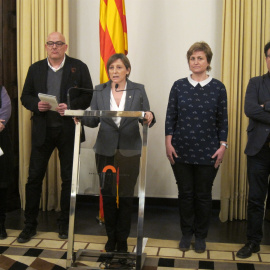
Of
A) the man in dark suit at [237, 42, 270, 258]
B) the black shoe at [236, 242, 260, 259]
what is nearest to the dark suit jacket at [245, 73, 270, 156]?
the man in dark suit at [237, 42, 270, 258]

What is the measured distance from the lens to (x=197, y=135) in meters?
2.86

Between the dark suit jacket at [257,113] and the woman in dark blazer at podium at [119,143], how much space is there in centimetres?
68

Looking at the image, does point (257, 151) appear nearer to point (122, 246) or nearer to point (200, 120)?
point (200, 120)

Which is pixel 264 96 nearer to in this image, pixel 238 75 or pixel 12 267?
pixel 238 75

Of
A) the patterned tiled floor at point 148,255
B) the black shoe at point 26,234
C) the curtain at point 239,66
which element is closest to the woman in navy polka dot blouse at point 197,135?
the patterned tiled floor at point 148,255

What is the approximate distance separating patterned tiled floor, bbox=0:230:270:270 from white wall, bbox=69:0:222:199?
3.84ft

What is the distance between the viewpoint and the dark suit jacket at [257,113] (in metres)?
2.77

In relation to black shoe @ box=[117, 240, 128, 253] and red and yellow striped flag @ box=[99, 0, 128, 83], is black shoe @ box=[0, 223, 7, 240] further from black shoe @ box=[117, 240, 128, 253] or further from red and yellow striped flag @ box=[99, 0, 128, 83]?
red and yellow striped flag @ box=[99, 0, 128, 83]

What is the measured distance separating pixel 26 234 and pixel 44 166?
1.73ft

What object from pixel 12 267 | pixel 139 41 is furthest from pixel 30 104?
pixel 139 41

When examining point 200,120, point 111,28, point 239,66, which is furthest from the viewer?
point 239,66

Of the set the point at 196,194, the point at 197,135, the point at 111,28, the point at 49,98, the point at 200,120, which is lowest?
the point at 196,194

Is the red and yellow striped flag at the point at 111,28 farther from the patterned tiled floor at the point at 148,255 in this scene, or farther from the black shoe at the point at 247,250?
the black shoe at the point at 247,250

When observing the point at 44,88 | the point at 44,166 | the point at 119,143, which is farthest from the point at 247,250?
the point at 44,88
